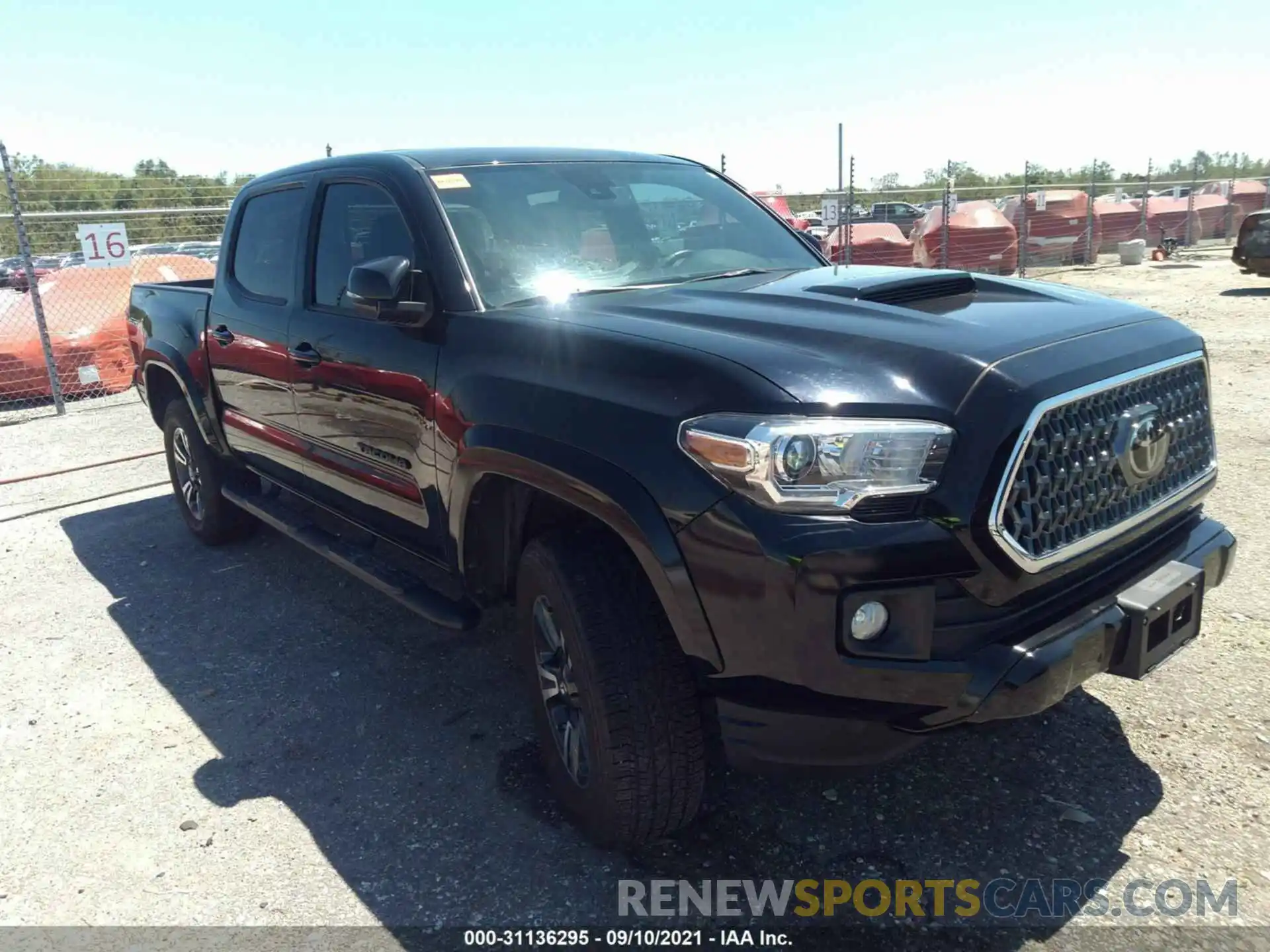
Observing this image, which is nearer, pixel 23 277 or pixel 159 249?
pixel 23 277

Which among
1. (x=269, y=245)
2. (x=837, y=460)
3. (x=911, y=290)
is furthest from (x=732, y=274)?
(x=269, y=245)

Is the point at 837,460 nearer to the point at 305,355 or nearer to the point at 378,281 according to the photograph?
the point at 378,281

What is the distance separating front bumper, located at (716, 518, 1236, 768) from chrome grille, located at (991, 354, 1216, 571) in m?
0.18

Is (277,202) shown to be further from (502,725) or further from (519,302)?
(502,725)

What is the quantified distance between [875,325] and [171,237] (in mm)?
18510

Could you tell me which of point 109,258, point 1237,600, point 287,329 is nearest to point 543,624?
point 287,329

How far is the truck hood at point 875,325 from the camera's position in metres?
A: 2.18

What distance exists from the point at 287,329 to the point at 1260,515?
4.85 meters

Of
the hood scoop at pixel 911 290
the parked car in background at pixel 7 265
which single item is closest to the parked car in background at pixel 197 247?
the parked car in background at pixel 7 265

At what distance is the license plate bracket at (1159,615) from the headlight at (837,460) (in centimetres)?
68

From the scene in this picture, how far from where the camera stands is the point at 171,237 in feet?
58.9

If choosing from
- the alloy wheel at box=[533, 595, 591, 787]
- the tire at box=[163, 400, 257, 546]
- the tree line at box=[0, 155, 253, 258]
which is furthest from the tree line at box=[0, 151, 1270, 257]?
the alloy wheel at box=[533, 595, 591, 787]

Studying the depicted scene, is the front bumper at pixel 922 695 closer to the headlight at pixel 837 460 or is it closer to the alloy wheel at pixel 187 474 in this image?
the headlight at pixel 837 460

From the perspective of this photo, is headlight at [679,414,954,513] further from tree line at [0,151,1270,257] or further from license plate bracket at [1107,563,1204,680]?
tree line at [0,151,1270,257]
